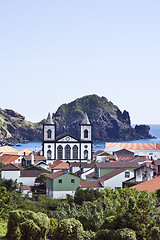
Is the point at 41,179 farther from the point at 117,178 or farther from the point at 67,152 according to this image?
the point at 67,152

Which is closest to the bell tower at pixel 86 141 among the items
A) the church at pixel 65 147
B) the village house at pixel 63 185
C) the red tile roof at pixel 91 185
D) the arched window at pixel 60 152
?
the church at pixel 65 147

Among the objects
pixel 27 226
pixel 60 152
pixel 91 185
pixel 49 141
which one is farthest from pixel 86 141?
pixel 27 226

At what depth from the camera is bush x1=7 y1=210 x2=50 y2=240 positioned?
11.1m

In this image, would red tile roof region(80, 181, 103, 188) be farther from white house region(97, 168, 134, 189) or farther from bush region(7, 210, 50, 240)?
bush region(7, 210, 50, 240)

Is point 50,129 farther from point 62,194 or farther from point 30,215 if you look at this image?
point 30,215

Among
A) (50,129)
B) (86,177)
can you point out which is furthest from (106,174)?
Result: (50,129)

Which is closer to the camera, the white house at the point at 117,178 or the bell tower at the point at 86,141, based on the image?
the white house at the point at 117,178

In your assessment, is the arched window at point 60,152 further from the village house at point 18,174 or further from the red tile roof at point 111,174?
the red tile roof at point 111,174

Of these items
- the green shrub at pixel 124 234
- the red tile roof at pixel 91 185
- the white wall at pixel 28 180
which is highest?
the green shrub at pixel 124 234

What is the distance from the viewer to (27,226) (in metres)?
11.1

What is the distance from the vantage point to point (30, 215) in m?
11.8

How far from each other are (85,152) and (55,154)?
17.2 feet

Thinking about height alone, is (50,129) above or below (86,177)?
above

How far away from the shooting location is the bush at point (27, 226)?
11117mm
